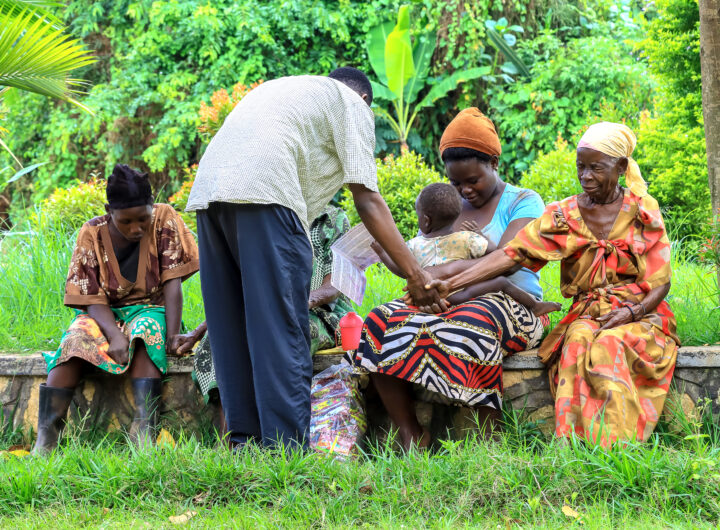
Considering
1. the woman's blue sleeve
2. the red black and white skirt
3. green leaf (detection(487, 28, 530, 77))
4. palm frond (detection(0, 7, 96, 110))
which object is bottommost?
the red black and white skirt

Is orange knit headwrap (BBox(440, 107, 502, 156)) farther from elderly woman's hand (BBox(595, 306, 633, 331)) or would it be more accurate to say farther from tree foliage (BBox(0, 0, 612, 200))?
tree foliage (BBox(0, 0, 612, 200))

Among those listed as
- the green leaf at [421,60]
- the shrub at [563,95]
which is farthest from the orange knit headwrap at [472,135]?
the green leaf at [421,60]

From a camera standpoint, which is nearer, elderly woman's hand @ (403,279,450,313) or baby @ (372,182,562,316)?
elderly woman's hand @ (403,279,450,313)

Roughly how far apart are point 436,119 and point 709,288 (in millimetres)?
7508

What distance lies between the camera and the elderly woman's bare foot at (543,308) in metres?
4.34

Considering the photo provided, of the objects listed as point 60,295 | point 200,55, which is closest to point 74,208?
point 60,295

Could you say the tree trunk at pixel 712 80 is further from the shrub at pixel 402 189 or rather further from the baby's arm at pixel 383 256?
the shrub at pixel 402 189

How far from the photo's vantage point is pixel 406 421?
13.3ft

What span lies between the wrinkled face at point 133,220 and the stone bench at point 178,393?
0.76 meters

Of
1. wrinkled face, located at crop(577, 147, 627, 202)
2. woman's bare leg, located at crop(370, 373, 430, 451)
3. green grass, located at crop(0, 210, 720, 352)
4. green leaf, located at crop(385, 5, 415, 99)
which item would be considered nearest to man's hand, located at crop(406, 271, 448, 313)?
woman's bare leg, located at crop(370, 373, 430, 451)

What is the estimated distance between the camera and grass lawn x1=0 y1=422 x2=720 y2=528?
3061 millimetres

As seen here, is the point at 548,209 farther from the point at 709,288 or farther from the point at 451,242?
the point at 709,288

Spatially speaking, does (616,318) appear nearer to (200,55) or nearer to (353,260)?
(353,260)

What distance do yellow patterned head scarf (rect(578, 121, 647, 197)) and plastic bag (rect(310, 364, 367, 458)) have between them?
5.60ft
